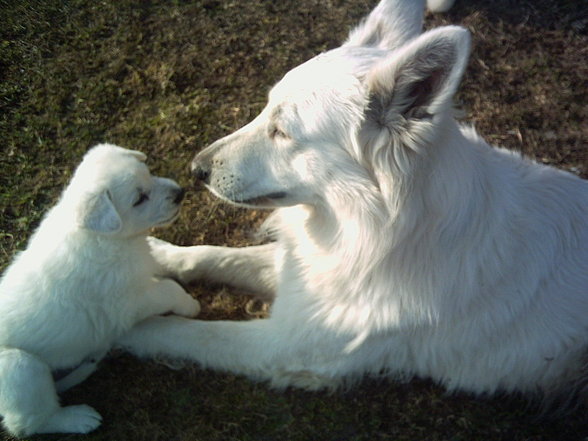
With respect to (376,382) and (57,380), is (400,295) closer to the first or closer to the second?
(376,382)

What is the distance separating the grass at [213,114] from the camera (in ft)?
9.10

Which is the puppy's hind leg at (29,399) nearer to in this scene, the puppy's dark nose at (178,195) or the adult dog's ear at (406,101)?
the puppy's dark nose at (178,195)

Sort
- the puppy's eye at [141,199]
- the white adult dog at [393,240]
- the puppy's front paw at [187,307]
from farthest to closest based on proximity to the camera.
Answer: the puppy's front paw at [187,307] → the puppy's eye at [141,199] → the white adult dog at [393,240]

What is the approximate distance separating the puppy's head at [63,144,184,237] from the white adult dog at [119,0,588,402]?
0.32m

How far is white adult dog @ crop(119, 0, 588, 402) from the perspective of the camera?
6.79 ft

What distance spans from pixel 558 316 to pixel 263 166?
1.45 m

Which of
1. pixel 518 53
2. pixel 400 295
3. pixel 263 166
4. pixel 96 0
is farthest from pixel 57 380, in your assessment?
pixel 518 53

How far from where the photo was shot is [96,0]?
4.57 metres

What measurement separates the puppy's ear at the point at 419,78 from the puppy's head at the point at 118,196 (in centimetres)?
116

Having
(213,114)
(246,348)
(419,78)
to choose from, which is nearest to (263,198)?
(246,348)

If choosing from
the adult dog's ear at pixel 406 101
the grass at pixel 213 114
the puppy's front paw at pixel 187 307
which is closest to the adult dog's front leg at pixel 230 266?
the grass at pixel 213 114

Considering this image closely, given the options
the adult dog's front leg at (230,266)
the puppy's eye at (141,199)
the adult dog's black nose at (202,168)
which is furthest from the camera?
the adult dog's front leg at (230,266)

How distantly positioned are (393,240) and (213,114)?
2.19 meters

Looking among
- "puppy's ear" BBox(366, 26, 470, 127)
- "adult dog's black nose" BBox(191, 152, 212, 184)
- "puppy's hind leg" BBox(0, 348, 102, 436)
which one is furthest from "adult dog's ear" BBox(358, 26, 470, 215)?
"puppy's hind leg" BBox(0, 348, 102, 436)
